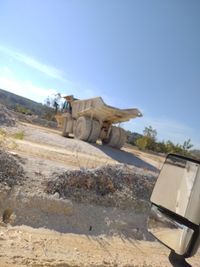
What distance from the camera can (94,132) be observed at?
17.7m

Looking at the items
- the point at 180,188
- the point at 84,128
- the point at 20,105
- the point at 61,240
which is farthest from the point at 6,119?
the point at 20,105

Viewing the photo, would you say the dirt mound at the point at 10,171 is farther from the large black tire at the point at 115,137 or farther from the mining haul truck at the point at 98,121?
the large black tire at the point at 115,137

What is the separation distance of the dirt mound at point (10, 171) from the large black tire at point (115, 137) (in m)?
12.1

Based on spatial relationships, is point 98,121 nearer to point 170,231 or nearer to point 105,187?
point 105,187

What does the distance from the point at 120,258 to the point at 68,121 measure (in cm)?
1545

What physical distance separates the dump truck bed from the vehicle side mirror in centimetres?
1427

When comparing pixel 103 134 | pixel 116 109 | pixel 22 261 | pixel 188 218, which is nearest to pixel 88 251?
pixel 22 261

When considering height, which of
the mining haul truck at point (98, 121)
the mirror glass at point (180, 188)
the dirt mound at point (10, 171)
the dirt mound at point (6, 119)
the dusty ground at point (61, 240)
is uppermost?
the mining haul truck at point (98, 121)

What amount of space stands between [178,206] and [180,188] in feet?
0.41

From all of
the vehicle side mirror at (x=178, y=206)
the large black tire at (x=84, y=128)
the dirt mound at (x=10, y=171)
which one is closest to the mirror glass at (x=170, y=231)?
the vehicle side mirror at (x=178, y=206)

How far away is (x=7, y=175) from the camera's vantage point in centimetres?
584

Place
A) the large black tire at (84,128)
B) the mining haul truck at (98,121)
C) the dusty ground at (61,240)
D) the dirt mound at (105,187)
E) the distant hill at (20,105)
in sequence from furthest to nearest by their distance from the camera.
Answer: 1. the distant hill at (20,105)
2. the large black tire at (84,128)
3. the mining haul truck at (98,121)
4. the dirt mound at (105,187)
5. the dusty ground at (61,240)

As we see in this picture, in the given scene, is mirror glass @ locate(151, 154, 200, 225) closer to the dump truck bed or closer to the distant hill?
the dump truck bed

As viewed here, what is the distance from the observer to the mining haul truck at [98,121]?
16.6 metres
